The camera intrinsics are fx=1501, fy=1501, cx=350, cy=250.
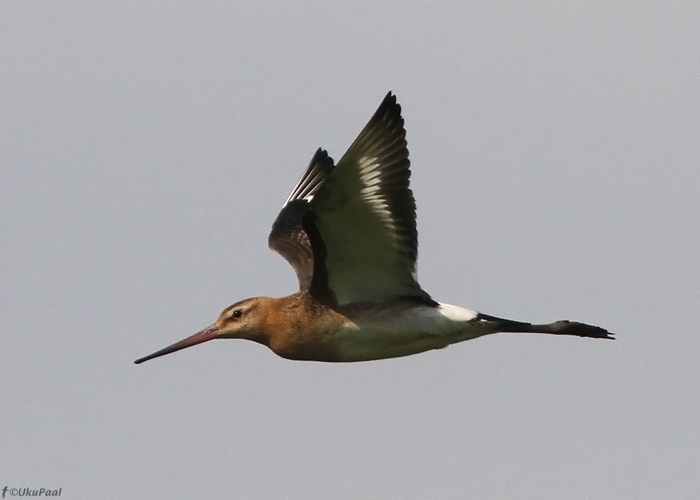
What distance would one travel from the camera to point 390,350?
46.6 feet

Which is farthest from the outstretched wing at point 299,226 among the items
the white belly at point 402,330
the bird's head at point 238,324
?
the white belly at point 402,330

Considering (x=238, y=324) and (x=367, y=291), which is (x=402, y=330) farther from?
(x=238, y=324)

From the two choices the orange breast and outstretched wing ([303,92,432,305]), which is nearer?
outstretched wing ([303,92,432,305])

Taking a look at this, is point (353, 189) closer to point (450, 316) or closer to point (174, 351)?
point (450, 316)

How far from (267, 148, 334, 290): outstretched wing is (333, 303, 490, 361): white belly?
53.5 inches

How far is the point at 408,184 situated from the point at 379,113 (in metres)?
0.76

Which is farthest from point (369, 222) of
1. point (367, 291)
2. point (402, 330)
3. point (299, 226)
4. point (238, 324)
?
point (299, 226)

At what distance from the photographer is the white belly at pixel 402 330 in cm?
1410

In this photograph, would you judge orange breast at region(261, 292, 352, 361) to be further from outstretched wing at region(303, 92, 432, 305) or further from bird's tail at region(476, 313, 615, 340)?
bird's tail at region(476, 313, 615, 340)

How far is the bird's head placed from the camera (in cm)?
1466

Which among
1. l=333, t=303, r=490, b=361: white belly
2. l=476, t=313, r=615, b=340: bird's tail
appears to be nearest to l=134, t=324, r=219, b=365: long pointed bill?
l=333, t=303, r=490, b=361: white belly

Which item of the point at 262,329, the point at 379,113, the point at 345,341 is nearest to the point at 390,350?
the point at 345,341

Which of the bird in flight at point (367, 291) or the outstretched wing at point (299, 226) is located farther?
the outstretched wing at point (299, 226)

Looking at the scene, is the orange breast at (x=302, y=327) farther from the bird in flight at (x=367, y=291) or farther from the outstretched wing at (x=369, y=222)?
the outstretched wing at (x=369, y=222)
